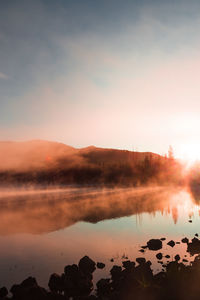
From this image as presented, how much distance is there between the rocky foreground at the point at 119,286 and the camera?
18.7 metres

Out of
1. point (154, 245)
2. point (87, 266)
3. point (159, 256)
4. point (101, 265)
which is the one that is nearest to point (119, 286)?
point (87, 266)

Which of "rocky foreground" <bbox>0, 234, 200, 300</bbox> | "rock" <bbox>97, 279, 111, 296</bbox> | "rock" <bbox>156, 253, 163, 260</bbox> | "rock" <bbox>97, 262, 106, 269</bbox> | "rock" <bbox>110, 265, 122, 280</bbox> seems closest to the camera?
"rocky foreground" <bbox>0, 234, 200, 300</bbox>

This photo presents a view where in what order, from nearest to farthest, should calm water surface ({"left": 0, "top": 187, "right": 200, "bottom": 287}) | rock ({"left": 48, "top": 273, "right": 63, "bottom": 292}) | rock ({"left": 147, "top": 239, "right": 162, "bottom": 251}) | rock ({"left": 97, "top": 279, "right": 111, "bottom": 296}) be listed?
rock ({"left": 97, "top": 279, "right": 111, "bottom": 296}) < rock ({"left": 48, "top": 273, "right": 63, "bottom": 292}) < calm water surface ({"left": 0, "top": 187, "right": 200, "bottom": 287}) < rock ({"left": 147, "top": 239, "right": 162, "bottom": 251})

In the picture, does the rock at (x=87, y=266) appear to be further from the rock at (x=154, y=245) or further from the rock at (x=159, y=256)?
the rock at (x=154, y=245)

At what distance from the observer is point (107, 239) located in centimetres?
4466

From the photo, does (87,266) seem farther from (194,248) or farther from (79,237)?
(79,237)

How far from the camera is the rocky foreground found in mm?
18656

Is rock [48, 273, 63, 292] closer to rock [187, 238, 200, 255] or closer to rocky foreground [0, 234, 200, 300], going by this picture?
rocky foreground [0, 234, 200, 300]

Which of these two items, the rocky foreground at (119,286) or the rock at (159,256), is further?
the rock at (159,256)

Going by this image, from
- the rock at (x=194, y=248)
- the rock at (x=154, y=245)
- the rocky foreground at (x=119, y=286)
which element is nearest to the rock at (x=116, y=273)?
the rocky foreground at (x=119, y=286)

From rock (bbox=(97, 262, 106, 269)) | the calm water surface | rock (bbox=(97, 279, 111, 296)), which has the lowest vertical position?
the calm water surface

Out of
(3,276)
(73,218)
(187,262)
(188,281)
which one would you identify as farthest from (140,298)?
(73,218)

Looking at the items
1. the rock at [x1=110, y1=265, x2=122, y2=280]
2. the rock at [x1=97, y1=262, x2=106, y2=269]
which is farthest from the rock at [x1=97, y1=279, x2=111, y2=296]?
the rock at [x1=97, y1=262, x2=106, y2=269]

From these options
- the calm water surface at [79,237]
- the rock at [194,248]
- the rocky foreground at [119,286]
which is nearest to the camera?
the rocky foreground at [119,286]
